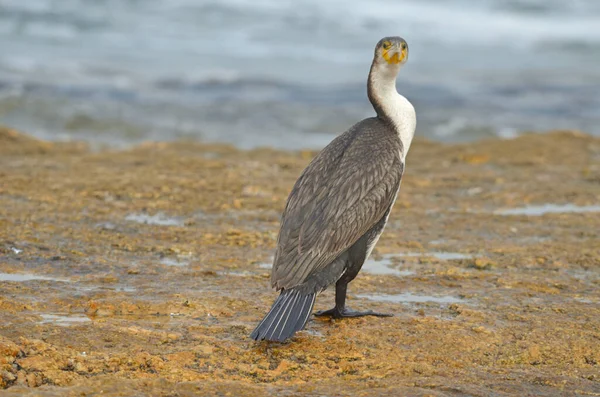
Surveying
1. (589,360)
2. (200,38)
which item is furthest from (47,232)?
(200,38)

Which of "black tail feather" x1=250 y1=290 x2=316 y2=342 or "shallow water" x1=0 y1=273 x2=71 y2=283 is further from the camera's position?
"shallow water" x1=0 y1=273 x2=71 y2=283

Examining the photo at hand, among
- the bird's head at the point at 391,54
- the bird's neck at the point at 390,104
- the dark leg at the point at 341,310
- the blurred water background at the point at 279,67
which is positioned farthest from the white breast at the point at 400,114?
the blurred water background at the point at 279,67

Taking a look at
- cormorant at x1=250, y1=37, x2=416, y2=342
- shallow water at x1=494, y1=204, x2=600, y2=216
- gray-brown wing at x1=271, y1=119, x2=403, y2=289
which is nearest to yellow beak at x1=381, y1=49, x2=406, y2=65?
cormorant at x1=250, y1=37, x2=416, y2=342

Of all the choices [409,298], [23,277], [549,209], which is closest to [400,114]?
[409,298]

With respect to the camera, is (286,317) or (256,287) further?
(256,287)

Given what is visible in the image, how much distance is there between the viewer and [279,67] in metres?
24.6

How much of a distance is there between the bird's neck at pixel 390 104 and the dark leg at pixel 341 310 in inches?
35.0

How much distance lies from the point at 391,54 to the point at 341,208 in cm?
110

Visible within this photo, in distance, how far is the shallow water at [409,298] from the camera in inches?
234

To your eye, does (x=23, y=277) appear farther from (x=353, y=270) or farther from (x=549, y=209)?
(x=549, y=209)

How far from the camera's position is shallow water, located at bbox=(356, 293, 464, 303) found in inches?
234

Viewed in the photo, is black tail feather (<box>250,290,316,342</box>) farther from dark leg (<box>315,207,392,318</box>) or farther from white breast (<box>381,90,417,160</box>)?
white breast (<box>381,90,417,160</box>)

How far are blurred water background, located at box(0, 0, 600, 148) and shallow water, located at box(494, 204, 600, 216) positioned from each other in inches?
235

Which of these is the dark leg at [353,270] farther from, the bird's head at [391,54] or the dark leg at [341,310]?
the bird's head at [391,54]
